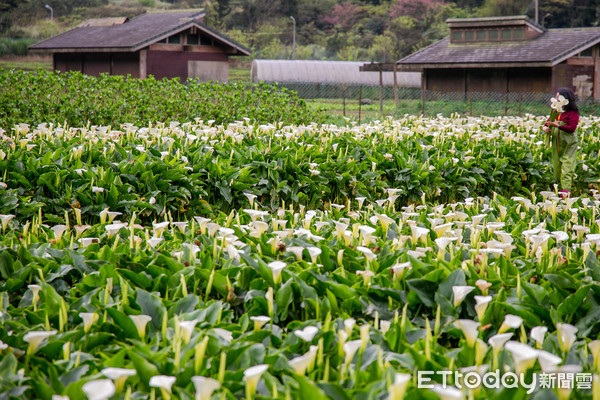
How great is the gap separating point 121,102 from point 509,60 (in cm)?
1652

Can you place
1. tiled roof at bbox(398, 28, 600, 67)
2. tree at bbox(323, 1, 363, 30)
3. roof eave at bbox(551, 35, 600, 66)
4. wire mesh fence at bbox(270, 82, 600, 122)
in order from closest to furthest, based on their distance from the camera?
wire mesh fence at bbox(270, 82, 600, 122) → roof eave at bbox(551, 35, 600, 66) → tiled roof at bbox(398, 28, 600, 67) → tree at bbox(323, 1, 363, 30)

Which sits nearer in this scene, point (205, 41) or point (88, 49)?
point (88, 49)

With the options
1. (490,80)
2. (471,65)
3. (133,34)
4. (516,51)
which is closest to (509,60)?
(471,65)

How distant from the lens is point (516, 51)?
2398 centimetres

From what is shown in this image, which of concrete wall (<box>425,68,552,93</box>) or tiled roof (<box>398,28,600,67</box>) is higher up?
tiled roof (<box>398,28,600,67</box>)

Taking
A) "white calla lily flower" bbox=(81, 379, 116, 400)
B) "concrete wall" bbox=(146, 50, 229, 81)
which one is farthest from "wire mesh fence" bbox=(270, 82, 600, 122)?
"white calla lily flower" bbox=(81, 379, 116, 400)

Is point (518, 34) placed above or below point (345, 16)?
below

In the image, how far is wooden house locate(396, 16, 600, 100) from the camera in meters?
23.0

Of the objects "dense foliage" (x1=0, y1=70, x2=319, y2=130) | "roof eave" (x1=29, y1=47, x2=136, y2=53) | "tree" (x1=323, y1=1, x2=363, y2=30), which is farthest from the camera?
"tree" (x1=323, y1=1, x2=363, y2=30)

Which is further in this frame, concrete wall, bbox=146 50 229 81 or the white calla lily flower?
concrete wall, bbox=146 50 229 81

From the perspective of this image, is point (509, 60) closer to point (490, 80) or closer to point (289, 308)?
point (490, 80)

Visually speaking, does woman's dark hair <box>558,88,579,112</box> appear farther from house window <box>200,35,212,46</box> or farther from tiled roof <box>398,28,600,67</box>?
house window <box>200,35,212,46</box>

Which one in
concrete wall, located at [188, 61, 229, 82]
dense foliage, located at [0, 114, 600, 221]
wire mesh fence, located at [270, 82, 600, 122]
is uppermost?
concrete wall, located at [188, 61, 229, 82]

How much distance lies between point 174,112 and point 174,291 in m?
8.92
